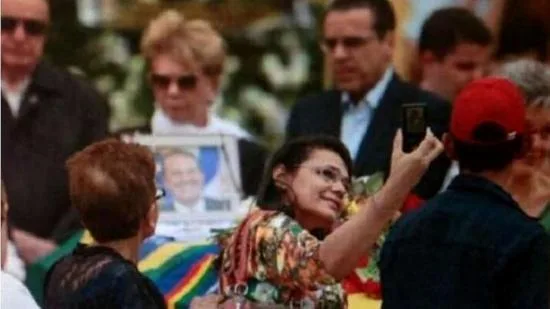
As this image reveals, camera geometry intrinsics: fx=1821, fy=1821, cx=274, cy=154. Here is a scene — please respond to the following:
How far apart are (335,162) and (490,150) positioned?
99 centimetres

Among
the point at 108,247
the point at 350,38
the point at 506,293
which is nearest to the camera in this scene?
the point at 506,293

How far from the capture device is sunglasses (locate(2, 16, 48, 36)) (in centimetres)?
645

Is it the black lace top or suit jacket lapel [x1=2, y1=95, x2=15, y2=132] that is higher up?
the black lace top

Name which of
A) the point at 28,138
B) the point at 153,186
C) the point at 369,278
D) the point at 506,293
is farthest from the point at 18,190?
the point at 506,293

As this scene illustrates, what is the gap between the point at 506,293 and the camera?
387cm

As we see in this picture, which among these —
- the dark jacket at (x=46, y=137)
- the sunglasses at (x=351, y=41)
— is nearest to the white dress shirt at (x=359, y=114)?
the sunglasses at (x=351, y=41)

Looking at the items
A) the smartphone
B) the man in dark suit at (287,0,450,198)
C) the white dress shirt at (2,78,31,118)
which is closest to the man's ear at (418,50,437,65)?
the man in dark suit at (287,0,450,198)

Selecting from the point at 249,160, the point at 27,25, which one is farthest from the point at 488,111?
the point at 27,25

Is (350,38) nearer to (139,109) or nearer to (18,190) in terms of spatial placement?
(139,109)

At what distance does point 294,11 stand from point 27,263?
4.31 feet

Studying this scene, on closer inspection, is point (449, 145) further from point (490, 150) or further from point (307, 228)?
point (307, 228)

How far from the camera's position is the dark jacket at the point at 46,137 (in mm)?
6547

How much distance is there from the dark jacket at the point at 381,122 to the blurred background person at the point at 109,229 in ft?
5.82

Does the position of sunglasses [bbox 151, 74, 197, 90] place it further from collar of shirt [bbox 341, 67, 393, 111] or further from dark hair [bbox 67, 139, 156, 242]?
dark hair [bbox 67, 139, 156, 242]
